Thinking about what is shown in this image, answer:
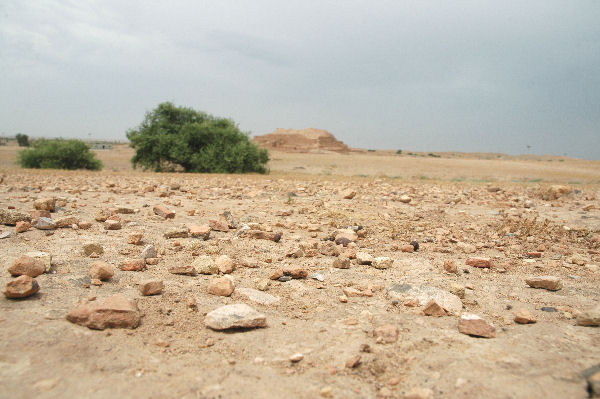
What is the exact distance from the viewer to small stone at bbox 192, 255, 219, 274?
9.45 feet

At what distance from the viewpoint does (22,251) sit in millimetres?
2988

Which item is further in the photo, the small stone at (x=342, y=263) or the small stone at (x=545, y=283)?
the small stone at (x=342, y=263)

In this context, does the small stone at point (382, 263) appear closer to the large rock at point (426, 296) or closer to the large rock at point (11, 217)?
the large rock at point (426, 296)

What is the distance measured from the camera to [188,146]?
17391mm

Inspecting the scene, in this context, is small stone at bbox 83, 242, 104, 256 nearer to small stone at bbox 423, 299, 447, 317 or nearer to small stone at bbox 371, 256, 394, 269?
small stone at bbox 371, 256, 394, 269

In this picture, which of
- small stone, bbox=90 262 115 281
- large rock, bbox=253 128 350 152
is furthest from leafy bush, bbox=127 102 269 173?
large rock, bbox=253 128 350 152

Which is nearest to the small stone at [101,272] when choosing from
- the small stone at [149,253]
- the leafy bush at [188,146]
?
the small stone at [149,253]

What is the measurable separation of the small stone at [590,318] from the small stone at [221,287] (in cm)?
206

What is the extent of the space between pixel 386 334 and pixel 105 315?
1427 mm

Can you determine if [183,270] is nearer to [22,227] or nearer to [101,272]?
[101,272]

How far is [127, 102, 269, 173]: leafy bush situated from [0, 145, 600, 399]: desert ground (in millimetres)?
12215

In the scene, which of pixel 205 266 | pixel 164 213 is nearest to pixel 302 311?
pixel 205 266

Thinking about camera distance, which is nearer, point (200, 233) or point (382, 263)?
point (382, 263)

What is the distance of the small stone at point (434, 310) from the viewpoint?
2355mm
